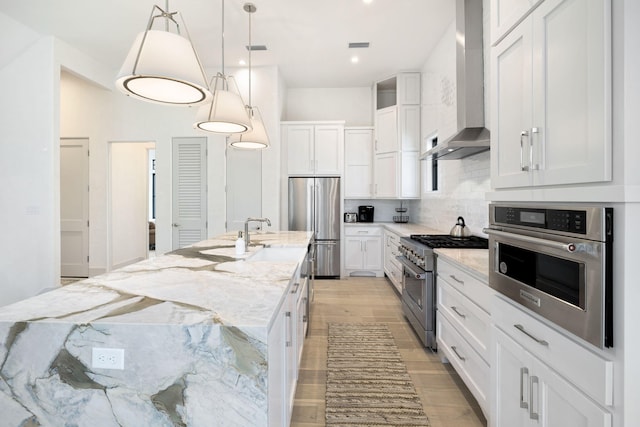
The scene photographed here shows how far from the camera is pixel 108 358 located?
102 centimetres

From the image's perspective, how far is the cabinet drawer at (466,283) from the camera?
179cm

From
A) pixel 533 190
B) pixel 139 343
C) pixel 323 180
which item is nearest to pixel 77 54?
pixel 323 180

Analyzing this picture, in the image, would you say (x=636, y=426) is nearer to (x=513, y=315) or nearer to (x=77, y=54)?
(x=513, y=315)

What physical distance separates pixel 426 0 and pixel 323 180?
2.85 metres

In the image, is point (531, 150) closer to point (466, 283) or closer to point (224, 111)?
point (466, 283)

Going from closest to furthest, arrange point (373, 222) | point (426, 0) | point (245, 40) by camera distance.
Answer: point (426, 0)
point (245, 40)
point (373, 222)

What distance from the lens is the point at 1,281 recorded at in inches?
141

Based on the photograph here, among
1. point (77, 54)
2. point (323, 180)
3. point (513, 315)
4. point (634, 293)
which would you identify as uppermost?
point (77, 54)

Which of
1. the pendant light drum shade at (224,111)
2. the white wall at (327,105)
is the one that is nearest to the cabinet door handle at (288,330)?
the pendant light drum shade at (224,111)

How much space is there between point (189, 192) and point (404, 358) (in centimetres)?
406

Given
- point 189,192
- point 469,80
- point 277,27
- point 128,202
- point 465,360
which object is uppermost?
point 277,27

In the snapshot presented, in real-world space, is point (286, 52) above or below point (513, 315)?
above

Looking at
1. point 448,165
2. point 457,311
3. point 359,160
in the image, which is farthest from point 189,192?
point 457,311

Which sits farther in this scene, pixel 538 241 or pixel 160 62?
pixel 160 62
